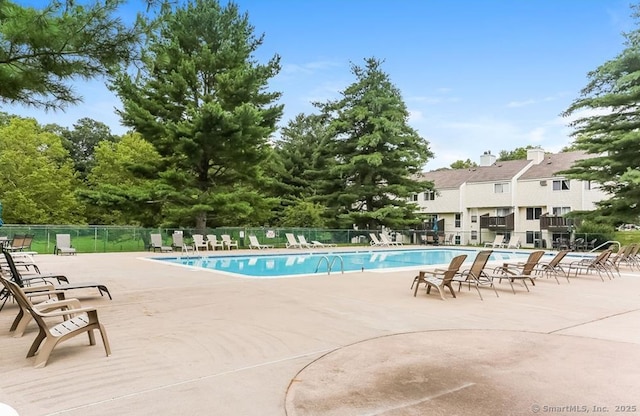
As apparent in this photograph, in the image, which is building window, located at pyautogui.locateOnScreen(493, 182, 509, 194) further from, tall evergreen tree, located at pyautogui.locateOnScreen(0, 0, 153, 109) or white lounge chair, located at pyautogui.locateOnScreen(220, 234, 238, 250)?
tall evergreen tree, located at pyautogui.locateOnScreen(0, 0, 153, 109)

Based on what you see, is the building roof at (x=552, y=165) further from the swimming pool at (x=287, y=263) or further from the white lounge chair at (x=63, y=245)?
the white lounge chair at (x=63, y=245)

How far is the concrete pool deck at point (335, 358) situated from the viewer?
11.5ft

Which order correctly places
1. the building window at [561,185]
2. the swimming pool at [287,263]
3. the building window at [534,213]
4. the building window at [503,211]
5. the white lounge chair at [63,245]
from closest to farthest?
the swimming pool at [287,263], the white lounge chair at [63,245], the building window at [561,185], the building window at [534,213], the building window at [503,211]

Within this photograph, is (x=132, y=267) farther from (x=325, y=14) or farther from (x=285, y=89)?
(x=285, y=89)

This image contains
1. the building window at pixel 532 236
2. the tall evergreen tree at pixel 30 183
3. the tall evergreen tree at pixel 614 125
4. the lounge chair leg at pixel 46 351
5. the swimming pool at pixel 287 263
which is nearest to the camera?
the lounge chair leg at pixel 46 351

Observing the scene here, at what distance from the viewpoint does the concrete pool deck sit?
3.50 meters

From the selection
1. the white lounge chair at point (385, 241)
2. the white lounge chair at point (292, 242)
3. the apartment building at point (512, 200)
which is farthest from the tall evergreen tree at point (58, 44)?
the apartment building at point (512, 200)

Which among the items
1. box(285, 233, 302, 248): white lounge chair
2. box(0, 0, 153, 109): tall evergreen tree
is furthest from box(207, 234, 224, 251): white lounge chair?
box(0, 0, 153, 109): tall evergreen tree

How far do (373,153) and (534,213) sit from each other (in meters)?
14.4

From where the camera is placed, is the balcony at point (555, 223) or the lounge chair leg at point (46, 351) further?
the balcony at point (555, 223)

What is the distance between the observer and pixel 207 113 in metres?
22.0

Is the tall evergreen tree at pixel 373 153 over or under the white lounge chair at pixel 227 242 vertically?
over

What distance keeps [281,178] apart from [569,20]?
25.0 metres

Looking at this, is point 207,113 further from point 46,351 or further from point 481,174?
point 481,174
